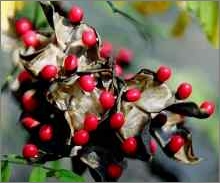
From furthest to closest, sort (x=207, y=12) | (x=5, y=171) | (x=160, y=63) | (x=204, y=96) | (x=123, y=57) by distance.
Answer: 1. (x=160, y=63)
2. (x=204, y=96)
3. (x=123, y=57)
4. (x=207, y=12)
5. (x=5, y=171)

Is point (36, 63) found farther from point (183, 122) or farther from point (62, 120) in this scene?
point (183, 122)

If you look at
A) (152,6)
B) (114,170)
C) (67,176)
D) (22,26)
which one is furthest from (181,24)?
(67,176)

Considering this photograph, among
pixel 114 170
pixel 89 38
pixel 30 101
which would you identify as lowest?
pixel 114 170

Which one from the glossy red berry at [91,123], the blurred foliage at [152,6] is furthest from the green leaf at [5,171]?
the blurred foliage at [152,6]

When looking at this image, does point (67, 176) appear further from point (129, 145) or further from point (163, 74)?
point (163, 74)

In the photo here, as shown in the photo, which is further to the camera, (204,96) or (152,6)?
(204,96)

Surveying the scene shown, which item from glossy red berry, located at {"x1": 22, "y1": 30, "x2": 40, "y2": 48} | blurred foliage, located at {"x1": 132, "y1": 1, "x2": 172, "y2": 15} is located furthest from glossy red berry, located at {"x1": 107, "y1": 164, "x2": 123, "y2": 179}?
blurred foliage, located at {"x1": 132, "y1": 1, "x2": 172, "y2": 15}

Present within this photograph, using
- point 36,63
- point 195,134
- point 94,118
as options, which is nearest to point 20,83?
point 36,63
